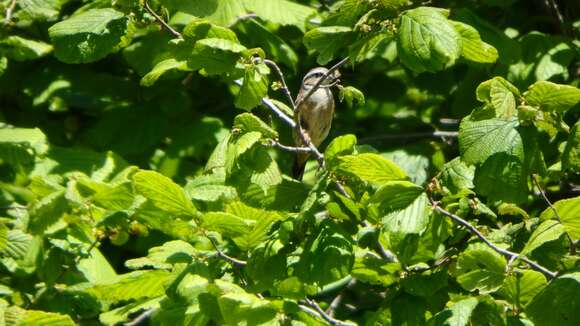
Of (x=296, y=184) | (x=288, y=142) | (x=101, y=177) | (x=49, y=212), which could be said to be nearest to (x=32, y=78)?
(x=101, y=177)

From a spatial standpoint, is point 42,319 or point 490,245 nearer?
point 490,245

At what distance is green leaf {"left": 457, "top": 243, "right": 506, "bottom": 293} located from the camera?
2.64 metres

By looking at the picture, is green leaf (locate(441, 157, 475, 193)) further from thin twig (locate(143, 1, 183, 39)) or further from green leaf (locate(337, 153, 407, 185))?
thin twig (locate(143, 1, 183, 39))

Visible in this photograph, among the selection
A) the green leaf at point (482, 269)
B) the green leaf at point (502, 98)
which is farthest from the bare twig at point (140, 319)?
the green leaf at point (502, 98)

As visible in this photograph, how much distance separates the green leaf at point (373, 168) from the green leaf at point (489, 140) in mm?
199

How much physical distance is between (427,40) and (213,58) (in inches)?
26.3

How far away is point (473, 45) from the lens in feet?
9.39

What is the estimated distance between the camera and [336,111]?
19.7ft

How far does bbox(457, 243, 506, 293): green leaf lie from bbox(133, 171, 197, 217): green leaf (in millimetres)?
919

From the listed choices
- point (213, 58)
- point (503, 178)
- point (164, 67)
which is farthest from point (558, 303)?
point (164, 67)

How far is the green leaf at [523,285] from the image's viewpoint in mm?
2672

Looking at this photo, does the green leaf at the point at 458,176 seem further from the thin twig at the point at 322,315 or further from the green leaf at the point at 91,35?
the green leaf at the point at 91,35

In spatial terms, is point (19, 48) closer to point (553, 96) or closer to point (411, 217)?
point (411, 217)

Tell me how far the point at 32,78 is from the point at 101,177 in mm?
1027
